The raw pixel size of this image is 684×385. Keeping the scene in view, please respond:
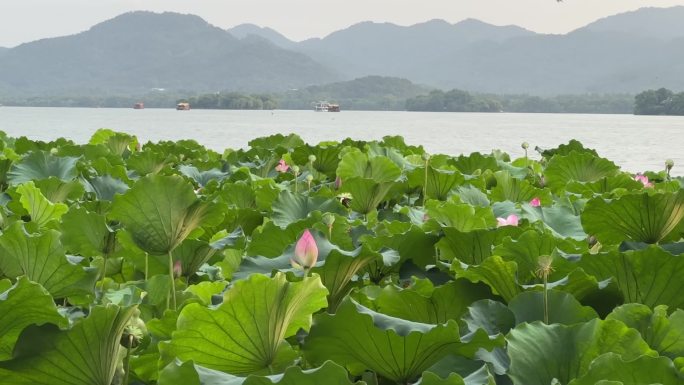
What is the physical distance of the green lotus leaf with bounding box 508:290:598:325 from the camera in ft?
4.57

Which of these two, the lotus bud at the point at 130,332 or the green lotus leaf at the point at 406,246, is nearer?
the lotus bud at the point at 130,332

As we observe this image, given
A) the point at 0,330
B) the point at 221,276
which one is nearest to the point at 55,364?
the point at 0,330

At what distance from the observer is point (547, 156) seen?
6078mm

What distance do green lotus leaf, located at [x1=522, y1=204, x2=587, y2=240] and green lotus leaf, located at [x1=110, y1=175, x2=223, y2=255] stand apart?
3.82 ft

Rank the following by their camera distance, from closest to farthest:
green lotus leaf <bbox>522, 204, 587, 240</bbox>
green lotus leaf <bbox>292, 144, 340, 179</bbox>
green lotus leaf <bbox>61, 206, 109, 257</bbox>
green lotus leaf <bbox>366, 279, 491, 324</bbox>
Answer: green lotus leaf <bbox>366, 279, 491, 324</bbox>
green lotus leaf <bbox>61, 206, 109, 257</bbox>
green lotus leaf <bbox>522, 204, 587, 240</bbox>
green lotus leaf <bbox>292, 144, 340, 179</bbox>

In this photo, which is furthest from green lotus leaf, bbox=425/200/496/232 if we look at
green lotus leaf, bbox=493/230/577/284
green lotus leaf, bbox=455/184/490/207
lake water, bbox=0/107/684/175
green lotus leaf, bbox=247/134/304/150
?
lake water, bbox=0/107/684/175

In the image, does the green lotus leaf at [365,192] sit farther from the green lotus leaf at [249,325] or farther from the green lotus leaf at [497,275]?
the green lotus leaf at [249,325]

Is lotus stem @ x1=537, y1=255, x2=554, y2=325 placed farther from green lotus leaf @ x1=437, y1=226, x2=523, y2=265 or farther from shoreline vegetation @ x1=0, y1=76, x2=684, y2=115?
shoreline vegetation @ x1=0, y1=76, x2=684, y2=115

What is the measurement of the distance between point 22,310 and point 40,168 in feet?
8.91

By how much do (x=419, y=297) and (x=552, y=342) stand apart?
333 mm

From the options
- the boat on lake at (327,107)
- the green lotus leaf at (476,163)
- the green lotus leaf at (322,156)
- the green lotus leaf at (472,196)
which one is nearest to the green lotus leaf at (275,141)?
the green lotus leaf at (322,156)

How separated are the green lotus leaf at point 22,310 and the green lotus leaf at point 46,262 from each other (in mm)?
416

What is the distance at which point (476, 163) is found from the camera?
4.66 metres

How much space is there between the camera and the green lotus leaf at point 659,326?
4.14 feet
